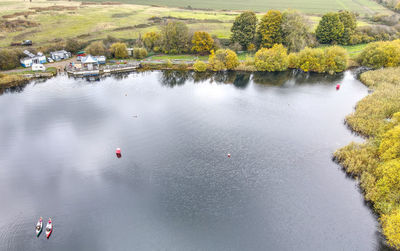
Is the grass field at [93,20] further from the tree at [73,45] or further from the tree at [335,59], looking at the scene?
the tree at [335,59]

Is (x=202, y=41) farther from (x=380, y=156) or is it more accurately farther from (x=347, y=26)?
(x=380, y=156)

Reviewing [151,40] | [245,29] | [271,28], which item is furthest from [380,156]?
[151,40]

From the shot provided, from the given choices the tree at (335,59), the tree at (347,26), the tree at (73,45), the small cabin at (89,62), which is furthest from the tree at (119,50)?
the tree at (347,26)

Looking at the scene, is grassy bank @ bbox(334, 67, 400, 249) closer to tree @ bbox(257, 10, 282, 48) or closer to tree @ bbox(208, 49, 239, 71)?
tree @ bbox(208, 49, 239, 71)

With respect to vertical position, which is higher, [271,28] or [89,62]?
[271,28]

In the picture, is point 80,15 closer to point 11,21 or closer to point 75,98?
point 11,21

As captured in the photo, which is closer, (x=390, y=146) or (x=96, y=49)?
(x=390, y=146)
